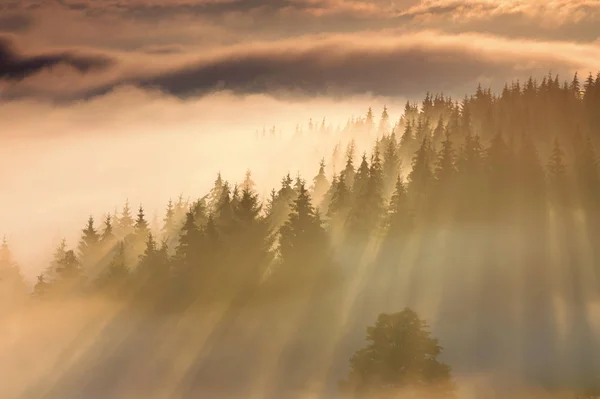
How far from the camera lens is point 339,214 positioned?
3413 inches

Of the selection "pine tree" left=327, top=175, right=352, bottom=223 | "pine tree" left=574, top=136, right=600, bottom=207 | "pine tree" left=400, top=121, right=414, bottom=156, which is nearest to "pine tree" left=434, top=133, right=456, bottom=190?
"pine tree" left=327, top=175, right=352, bottom=223

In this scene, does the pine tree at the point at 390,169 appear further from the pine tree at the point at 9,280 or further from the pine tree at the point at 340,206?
the pine tree at the point at 9,280

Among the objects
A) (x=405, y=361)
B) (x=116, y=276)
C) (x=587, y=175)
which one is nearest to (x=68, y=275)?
(x=116, y=276)

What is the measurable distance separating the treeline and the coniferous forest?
23 cm

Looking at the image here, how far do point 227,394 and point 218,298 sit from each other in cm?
1572

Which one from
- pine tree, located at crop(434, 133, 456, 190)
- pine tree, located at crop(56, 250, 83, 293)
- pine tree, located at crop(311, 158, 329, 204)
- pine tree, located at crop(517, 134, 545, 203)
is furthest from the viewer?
pine tree, located at crop(311, 158, 329, 204)

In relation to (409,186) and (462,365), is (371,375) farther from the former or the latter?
(409,186)

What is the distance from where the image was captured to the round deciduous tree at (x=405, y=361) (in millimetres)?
38688

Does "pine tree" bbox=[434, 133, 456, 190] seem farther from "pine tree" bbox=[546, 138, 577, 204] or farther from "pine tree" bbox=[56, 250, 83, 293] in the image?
"pine tree" bbox=[56, 250, 83, 293]

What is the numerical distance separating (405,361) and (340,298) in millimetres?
28945

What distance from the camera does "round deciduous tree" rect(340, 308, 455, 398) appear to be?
3869cm

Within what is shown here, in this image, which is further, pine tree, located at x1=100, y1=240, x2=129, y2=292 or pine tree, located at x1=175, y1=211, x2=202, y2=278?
pine tree, located at x1=100, y1=240, x2=129, y2=292

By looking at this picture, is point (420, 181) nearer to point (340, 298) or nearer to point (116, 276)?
point (340, 298)

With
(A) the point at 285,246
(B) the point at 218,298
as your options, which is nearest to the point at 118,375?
(B) the point at 218,298
